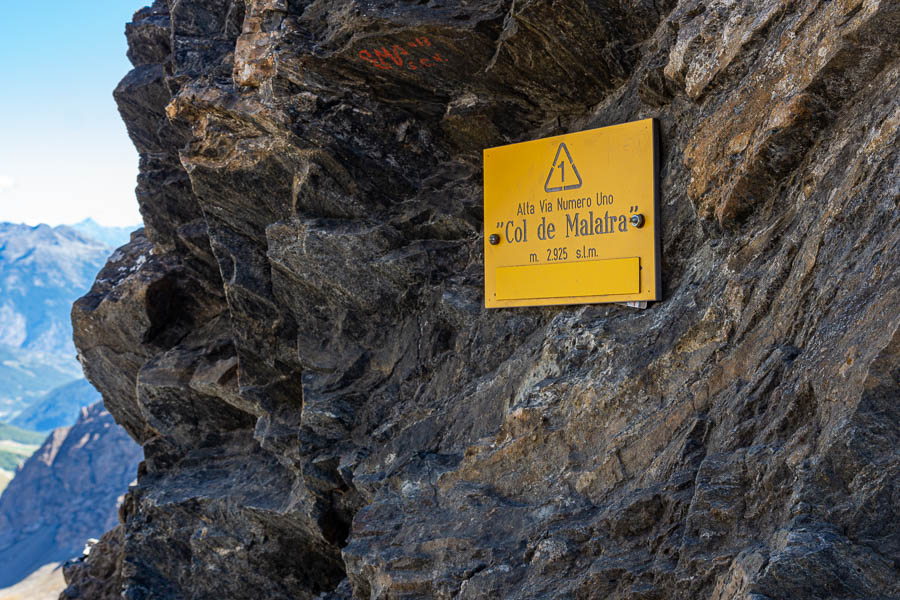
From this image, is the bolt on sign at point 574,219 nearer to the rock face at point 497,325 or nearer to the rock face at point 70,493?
the rock face at point 497,325

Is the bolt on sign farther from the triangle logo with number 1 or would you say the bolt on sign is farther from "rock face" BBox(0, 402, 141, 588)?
"rock face" BBox(0, 402, 141, 588)

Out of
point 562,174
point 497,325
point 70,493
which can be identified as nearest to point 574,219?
point 562,174

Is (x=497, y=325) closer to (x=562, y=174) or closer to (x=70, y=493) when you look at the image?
(x=562, y=174)

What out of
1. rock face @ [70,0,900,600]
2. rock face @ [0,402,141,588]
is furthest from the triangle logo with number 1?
rock face @ [0,402,141,588]

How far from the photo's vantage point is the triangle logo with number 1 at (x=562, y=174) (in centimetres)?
782

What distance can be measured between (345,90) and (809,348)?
6119 millimetres

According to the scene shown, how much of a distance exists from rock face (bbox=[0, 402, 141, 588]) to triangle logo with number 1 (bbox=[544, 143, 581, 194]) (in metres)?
59.4

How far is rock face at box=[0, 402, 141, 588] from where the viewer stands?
199 feet

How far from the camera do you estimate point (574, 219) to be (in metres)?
7.78

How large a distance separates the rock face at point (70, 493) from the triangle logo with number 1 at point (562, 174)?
5939 cm

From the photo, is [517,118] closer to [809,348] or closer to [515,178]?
[515,178]

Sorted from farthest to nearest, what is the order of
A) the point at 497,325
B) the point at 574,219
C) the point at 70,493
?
the point at 70,493, the point at 497,325, the point at 574,219

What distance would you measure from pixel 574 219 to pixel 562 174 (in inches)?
20.0

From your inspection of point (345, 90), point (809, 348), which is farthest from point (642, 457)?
point (345, 90)
